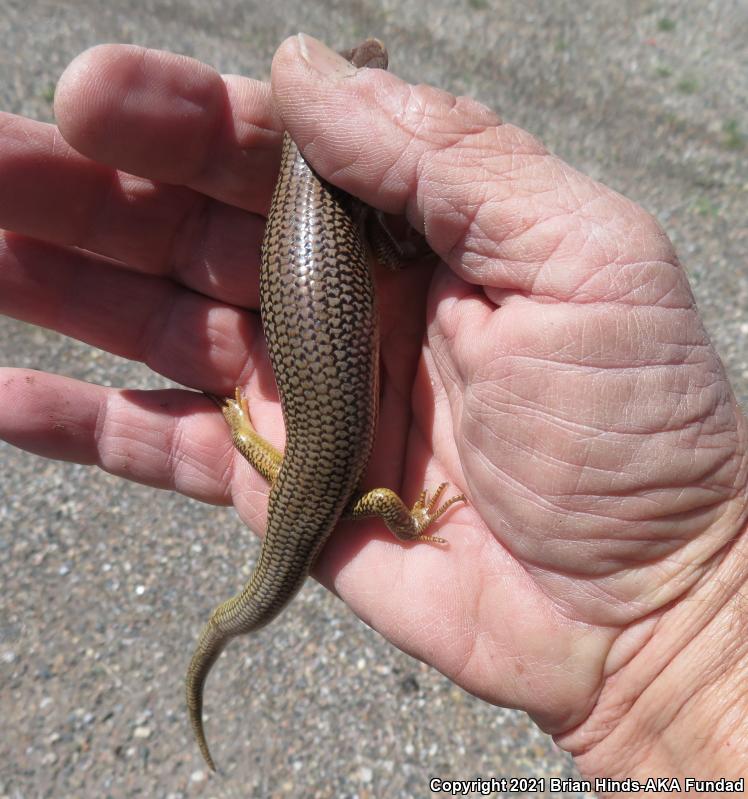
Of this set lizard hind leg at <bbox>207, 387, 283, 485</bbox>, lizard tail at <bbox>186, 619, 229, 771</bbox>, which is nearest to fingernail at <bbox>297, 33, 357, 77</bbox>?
lizard hind leg at <bbox>207, 387, 283, 485</bbox>

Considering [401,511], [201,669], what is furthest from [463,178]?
[201,669]

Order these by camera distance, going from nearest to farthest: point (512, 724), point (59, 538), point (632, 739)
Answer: point (632, 739) < point (512, 724) < point (59, 538)

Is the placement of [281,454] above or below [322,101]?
below

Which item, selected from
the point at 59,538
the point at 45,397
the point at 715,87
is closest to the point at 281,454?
the point at 45,397

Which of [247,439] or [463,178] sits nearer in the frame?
[463,178]

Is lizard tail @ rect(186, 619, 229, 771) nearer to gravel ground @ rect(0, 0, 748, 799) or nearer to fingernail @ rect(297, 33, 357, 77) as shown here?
gravel ground @ rect(0, 0, 748, 799)

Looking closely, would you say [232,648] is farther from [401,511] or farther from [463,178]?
[463,178]

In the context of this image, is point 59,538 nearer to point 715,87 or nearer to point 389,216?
point 389,216
